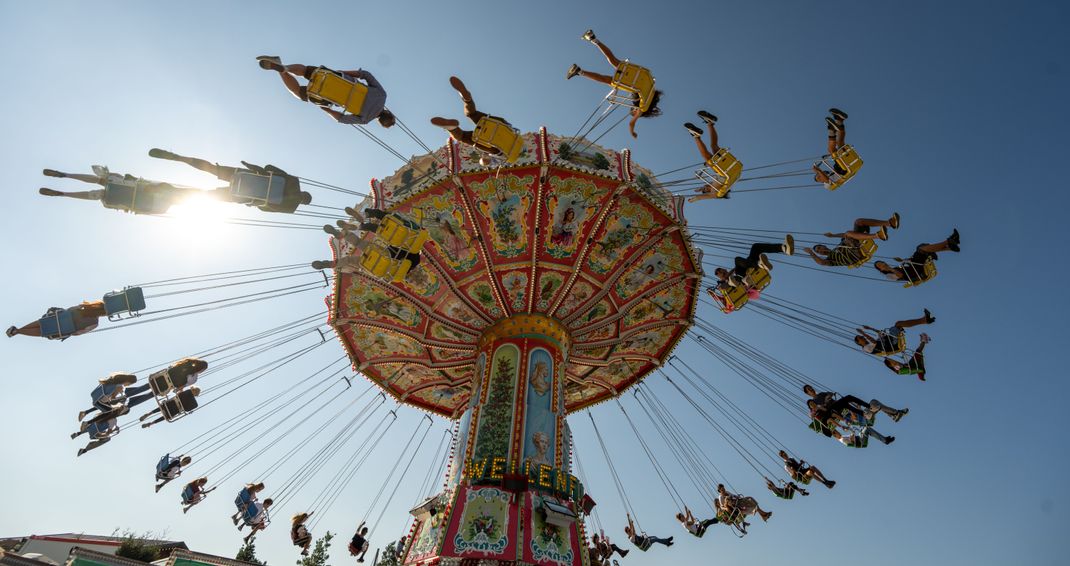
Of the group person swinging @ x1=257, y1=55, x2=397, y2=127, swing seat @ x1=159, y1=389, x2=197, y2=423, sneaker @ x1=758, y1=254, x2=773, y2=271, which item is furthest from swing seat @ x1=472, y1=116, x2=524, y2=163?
swing seat @ x1=159, y1=389, x2=197, y2=423

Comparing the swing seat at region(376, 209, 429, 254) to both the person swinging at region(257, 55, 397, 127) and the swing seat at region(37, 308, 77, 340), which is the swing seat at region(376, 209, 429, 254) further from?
the swing seat at region(37, 308, 77, 340)

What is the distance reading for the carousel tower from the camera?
11.5 meters

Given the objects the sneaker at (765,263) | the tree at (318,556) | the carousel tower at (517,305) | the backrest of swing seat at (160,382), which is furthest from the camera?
the tree at (318,556)

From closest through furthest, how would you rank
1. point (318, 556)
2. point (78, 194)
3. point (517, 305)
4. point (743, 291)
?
point (78, 194)
point (743, 291)
point (517, 305)
point (318, 556)

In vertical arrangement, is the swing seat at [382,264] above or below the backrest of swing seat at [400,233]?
below

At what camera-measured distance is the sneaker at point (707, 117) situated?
11008 mm

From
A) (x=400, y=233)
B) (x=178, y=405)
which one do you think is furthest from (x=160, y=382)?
(x=400, y=233)

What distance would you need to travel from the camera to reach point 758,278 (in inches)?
470

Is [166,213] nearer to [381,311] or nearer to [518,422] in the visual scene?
[381,311]

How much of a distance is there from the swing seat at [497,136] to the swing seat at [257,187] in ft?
10.4

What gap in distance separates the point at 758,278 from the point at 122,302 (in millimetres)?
12201

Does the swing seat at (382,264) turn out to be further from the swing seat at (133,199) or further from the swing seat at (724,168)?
the swing seat at (724,168)

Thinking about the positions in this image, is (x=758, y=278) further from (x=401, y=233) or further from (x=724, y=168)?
(x=401, y=233)

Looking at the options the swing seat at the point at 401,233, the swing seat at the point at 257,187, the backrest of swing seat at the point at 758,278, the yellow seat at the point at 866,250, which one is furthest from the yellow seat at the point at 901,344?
the swing seat at the point at 257,187
